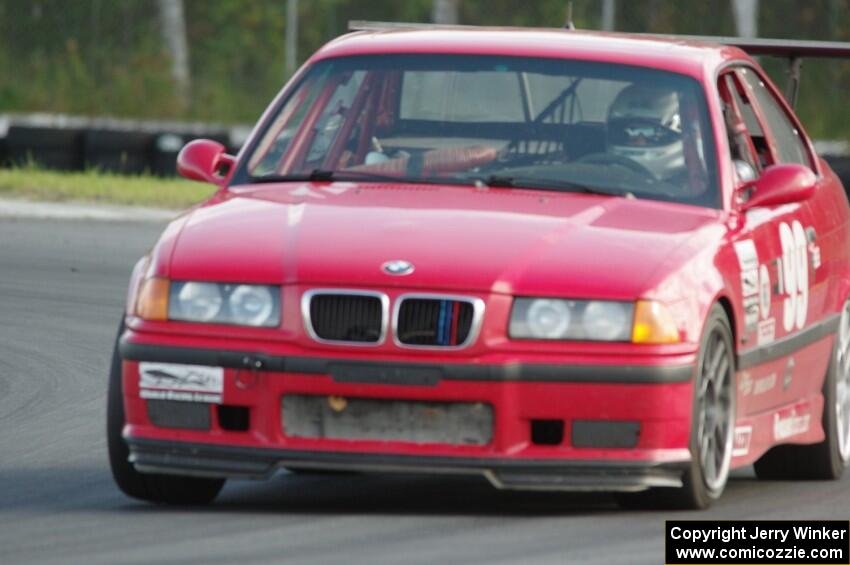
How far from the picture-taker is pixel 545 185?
759 cm

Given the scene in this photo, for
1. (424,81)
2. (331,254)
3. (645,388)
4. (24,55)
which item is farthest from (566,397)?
(24,55)

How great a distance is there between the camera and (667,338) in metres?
6.78

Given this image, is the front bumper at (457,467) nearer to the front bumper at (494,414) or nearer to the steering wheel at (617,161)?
the front bumper at (494,414)

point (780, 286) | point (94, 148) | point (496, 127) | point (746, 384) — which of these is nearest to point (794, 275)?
point (780, 286)

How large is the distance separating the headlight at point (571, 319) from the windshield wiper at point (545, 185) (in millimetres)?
901

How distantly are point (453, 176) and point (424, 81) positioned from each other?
55cm

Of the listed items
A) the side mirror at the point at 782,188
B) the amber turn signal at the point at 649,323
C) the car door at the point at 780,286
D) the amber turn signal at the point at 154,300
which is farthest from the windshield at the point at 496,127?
the amber turn signal at the point at 154,300

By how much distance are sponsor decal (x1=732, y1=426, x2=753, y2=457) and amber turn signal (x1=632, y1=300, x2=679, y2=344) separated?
2.47 ft

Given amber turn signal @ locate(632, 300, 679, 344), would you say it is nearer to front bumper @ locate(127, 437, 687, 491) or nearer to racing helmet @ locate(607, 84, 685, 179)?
front bumper @ locate(127, 437, 687, 491)

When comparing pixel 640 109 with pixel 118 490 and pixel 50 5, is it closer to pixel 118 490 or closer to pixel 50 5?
pixel 118 490

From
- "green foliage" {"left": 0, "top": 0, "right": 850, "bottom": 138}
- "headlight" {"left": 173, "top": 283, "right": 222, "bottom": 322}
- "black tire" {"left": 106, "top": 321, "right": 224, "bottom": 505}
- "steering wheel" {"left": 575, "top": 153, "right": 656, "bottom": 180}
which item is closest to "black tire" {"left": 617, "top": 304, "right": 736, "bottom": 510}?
"steering wheel" {"left": 575, "top": 153, "right": 656, "bottom": 180}

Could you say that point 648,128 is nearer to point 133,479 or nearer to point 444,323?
point 444,323

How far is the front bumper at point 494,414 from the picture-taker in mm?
6637

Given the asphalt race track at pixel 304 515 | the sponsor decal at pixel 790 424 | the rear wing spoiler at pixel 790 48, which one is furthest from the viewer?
the rear wing spoiler at pixel 790 48
